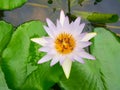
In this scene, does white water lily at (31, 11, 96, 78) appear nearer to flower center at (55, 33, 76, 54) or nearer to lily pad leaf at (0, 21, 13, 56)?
flower center at (55, 33, 76, 54)

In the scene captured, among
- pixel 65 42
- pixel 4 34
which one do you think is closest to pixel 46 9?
pixel 4 34

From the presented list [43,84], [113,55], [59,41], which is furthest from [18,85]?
[113,55]

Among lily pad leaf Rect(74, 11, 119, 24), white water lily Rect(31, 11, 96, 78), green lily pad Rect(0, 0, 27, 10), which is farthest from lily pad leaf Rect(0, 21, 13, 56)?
lily pad leaf Rect(74, 11, 119, 24)

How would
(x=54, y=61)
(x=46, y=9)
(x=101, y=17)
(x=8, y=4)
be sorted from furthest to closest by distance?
(x=46, y=9) → (x=101, y=17) → (x=8, y=4) → (x=54, y=61)

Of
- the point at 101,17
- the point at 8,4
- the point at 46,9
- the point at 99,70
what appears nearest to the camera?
the point at 99,70

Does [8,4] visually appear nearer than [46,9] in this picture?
Yes

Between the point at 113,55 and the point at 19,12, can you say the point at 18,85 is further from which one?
the point at 19,12

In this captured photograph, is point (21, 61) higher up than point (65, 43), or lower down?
lower down

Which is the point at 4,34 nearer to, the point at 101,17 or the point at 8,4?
the point at 8,4
